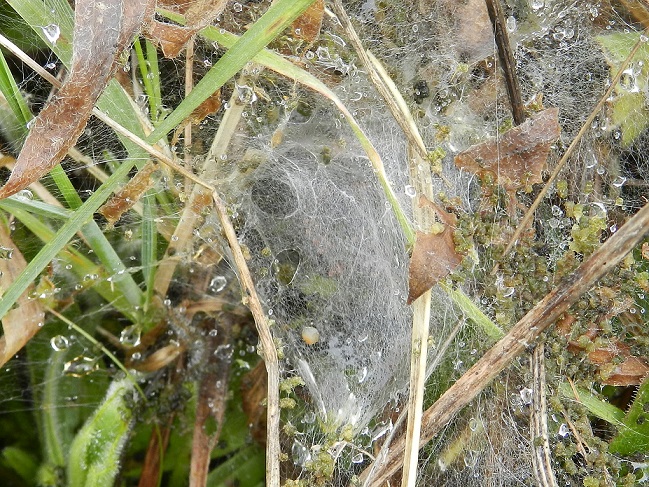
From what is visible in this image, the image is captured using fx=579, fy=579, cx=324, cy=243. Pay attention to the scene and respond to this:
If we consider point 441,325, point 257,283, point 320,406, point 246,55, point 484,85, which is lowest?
point 320,406

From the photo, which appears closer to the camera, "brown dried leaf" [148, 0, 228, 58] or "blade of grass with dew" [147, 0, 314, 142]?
"blade of grass with dew" [147, 0, 314, 142]

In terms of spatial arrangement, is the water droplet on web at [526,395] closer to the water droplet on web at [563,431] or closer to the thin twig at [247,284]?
the water droplet on web at [563,431]

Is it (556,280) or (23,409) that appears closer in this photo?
(556,280)

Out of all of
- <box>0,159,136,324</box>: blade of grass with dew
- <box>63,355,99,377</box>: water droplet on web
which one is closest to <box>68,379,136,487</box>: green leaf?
<box>63,355,99,377</box>: water droplet on web

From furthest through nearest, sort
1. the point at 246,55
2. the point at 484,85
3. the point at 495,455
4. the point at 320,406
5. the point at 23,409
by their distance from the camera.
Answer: the point at 23,409
the point at 484,85
the point at 320,406
the point at 495,455
the point at 246,55

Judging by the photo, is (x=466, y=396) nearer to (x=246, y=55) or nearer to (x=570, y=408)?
(x=570, y=408)

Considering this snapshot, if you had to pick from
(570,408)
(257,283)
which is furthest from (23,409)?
(570,408)

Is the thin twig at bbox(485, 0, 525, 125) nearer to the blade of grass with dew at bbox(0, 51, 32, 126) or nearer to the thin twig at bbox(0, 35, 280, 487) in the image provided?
the thin twig at bbox(0, 35, 280, 487)
